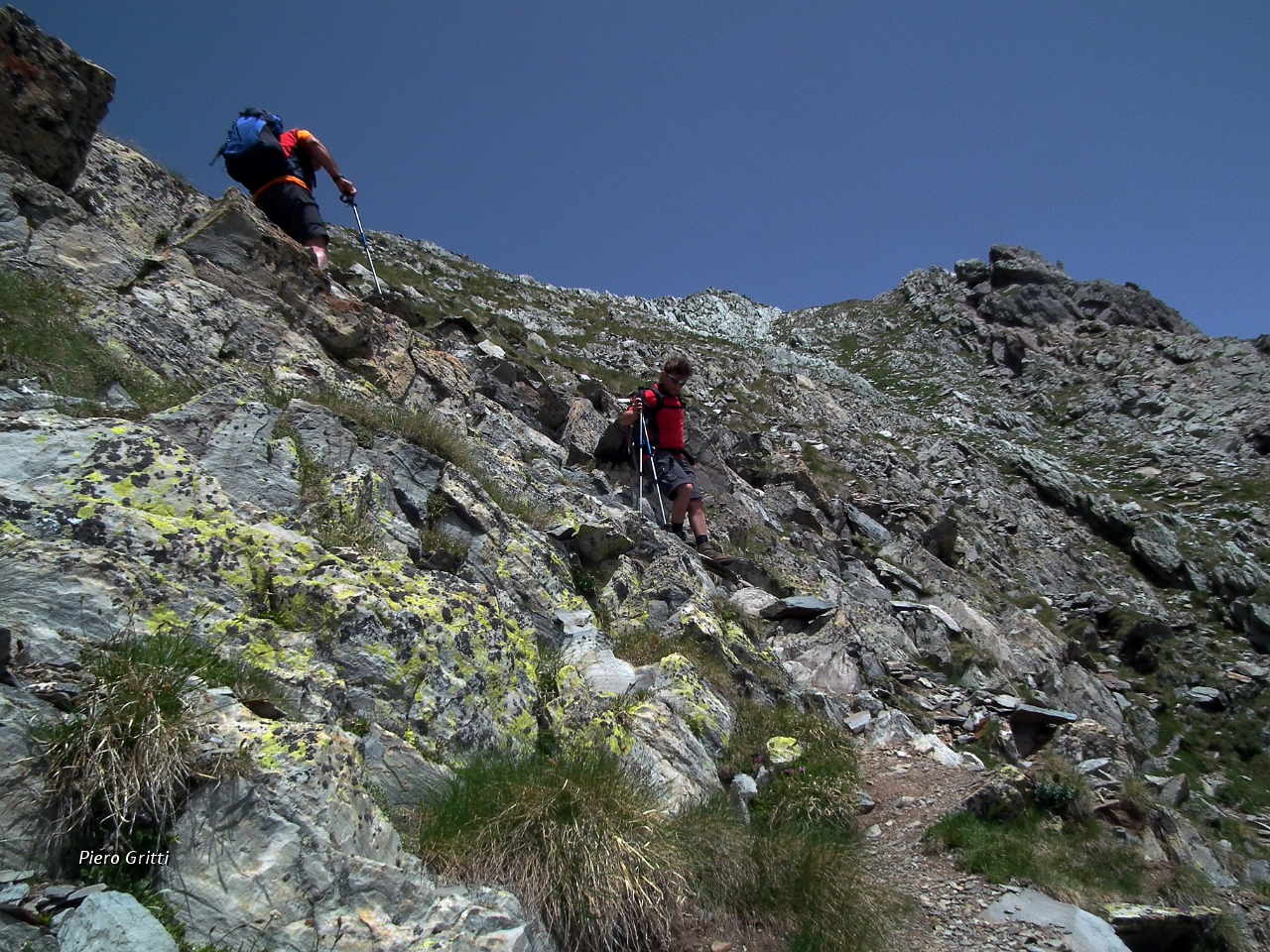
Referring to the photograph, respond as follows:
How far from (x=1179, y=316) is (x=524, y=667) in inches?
2429

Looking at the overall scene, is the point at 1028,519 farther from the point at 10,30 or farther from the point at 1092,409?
the point at 10,30

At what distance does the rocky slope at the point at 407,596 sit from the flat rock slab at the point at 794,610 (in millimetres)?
82

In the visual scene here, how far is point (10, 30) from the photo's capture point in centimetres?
659

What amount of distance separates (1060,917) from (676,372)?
27.6 feet

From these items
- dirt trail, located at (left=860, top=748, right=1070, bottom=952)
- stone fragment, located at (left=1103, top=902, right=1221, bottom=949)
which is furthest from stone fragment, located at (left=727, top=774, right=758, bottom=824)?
stone fragment, located at (left=1103, top=902, right=1221, bottom=949)

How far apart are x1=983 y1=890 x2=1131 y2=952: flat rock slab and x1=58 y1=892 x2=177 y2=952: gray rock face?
5.17 metres

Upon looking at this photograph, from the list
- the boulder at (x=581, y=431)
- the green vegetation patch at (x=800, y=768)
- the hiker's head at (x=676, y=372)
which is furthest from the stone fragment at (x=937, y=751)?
the boulder at (x=581, y=431)

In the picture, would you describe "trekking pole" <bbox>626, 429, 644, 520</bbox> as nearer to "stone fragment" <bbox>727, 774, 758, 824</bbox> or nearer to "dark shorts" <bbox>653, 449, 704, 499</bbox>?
"dark shorts" <bbox>653, 449, 704, 499</bbox>

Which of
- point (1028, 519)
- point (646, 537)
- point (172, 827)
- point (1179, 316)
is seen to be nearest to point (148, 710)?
point (172, 827)

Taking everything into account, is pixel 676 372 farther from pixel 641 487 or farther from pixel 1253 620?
pixel 1253 620

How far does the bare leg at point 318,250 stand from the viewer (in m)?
8.84

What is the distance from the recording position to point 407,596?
4.71 metres

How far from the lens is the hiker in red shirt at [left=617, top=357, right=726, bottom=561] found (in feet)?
36.0

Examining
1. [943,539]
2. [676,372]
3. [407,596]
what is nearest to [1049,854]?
[407,596]
